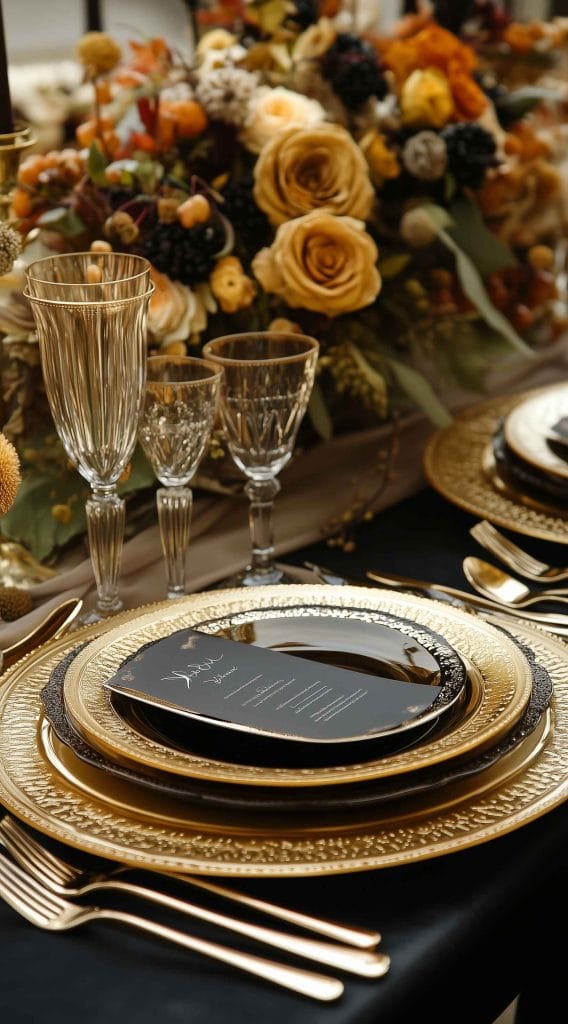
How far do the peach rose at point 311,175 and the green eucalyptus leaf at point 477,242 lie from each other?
0.21 m

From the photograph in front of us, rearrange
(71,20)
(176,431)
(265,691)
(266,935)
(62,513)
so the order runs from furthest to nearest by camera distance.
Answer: (71,20) → (62,513) → (176,431) → (265,691) → (266,935)

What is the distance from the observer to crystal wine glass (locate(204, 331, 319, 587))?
0.92m

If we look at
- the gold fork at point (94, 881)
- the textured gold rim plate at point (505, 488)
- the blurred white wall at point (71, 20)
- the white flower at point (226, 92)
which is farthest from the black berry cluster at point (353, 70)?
the blurred white wall at point (71, 20)

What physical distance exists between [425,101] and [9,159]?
1.68ft

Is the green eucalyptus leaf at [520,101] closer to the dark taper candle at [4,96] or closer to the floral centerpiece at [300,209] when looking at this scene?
the floral centerpiece at [300,209]

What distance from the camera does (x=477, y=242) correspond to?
50.7 inches

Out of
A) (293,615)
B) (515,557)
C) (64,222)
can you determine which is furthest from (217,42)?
(293,615)

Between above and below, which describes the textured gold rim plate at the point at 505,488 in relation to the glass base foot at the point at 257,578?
above

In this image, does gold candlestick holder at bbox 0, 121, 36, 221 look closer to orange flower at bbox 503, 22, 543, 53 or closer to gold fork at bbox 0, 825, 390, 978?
gold fork at bbox 0, 825, 390, 978

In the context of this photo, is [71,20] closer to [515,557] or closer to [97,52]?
[97,52]

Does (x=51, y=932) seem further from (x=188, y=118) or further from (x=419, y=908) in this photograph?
(x=188, y=118)

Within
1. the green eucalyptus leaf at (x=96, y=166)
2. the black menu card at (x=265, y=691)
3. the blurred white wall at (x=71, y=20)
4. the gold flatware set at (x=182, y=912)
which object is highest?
the blurred white wall at (x=71, y=20)

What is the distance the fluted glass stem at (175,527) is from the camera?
3.02ft

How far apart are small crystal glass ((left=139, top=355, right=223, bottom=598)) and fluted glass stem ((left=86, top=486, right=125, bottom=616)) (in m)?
0.04
